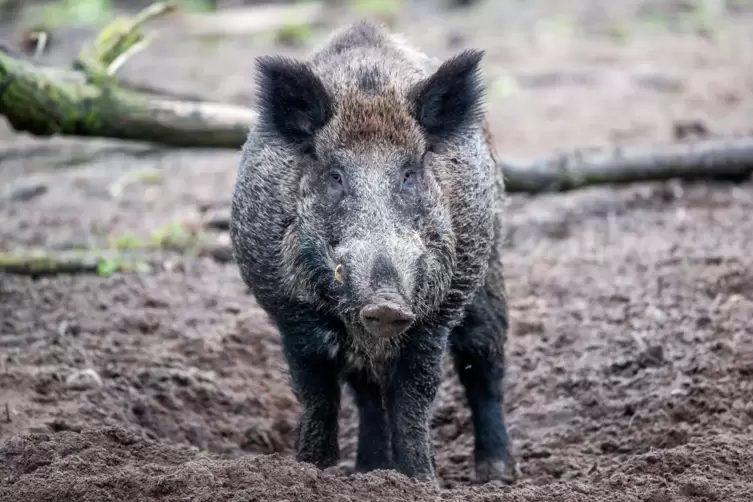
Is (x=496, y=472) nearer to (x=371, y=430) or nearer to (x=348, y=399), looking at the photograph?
(x=371, y=430)

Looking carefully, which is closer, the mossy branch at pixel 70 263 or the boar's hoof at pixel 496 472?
the boar's hoof at pixel 496 472

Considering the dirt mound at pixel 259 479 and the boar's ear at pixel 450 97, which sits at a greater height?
the boar's ear at pixel 450 97

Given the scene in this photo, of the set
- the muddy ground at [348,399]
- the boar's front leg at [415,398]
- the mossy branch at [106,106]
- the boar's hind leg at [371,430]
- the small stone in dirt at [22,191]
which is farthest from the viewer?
the small stone in dirt at [22,191]

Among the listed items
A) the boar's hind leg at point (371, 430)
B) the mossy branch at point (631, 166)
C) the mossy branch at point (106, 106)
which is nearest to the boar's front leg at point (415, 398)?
the boar's hind leg at point (371, 430)

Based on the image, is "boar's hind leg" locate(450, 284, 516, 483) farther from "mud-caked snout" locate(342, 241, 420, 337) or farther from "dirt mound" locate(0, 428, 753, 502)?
"mud-caked snout" locate(342, 241, 420, 337)

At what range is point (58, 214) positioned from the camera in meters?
9.45

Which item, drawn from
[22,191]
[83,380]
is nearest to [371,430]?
[83,380]

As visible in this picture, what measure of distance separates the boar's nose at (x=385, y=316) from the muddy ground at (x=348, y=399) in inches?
26.9

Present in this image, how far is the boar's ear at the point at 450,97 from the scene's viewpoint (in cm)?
488

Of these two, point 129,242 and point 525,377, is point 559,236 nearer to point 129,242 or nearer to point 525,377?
point 525,377

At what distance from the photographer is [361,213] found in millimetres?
4582

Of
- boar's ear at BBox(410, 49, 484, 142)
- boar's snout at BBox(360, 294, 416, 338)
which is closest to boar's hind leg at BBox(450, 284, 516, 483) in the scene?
boar's ear at BBox(410, 49, 484, 142)

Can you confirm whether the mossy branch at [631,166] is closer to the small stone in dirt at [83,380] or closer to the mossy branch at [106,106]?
the mossy branch at [106,106]

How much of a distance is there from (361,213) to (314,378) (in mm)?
1026
